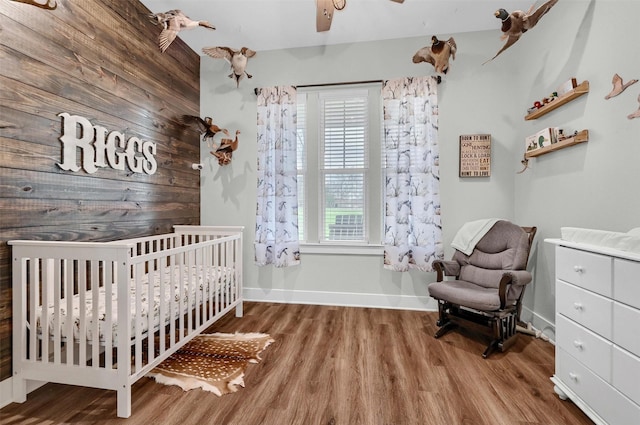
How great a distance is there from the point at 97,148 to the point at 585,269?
2.91m

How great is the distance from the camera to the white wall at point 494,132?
1.72m

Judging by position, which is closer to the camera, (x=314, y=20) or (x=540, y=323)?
(x=540, y=323)

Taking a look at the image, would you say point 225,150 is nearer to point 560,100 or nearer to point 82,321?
point 82,321

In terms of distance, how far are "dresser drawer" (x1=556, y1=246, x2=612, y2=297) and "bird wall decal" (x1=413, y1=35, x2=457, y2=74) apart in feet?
6.01

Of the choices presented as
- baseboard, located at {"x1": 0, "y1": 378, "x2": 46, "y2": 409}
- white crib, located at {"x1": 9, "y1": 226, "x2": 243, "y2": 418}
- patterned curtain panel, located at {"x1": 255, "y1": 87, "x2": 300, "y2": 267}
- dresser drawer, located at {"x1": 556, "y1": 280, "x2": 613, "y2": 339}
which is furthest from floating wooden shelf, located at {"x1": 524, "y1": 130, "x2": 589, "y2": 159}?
baseboard, located at {"x1": 0, "y1": 378, "x2": 46, "y2": 409}

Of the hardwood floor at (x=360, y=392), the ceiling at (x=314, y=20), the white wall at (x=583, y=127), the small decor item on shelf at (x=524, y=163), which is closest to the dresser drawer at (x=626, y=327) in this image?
the hardwood floor at (x=360, y=392)

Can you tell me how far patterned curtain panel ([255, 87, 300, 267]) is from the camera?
2.91 meters

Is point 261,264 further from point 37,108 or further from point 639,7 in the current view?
point 639,7

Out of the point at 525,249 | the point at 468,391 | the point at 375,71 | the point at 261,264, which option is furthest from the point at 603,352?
the point at 375,71

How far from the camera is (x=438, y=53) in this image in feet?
8.30

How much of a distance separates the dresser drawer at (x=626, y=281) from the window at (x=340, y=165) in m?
1.87

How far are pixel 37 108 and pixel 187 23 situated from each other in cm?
Result: 110

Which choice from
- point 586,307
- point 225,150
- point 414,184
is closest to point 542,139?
point 414,184

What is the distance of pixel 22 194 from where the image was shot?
5.10ft
